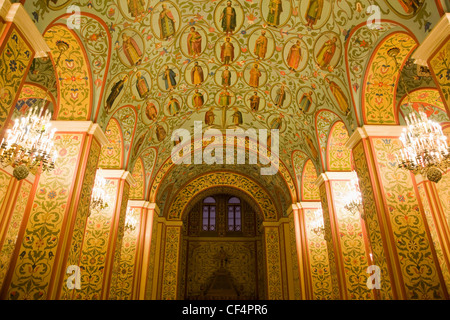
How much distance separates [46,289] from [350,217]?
7.32 m

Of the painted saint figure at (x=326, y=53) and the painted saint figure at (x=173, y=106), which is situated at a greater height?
the painted saint figure at (x=173, y=106)

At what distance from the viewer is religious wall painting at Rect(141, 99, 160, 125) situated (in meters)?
9.42

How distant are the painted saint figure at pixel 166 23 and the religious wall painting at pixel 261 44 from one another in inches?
Result: 81.4

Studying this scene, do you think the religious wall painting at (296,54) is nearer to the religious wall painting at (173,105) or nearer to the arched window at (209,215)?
the religious wall painting at (173,105)

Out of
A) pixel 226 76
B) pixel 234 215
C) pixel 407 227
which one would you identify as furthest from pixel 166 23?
pixel 234 215

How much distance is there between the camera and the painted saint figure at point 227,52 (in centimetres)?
839

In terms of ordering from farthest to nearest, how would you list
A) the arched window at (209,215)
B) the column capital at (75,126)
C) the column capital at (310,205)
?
the arched window at (209,215), the column capital at (310,205), the column capital at (75,126)

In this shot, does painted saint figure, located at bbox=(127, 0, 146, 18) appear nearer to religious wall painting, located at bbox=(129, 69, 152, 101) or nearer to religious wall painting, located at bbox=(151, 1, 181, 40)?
religious wall painting, located at bbox=(151, 1, 181, 40)

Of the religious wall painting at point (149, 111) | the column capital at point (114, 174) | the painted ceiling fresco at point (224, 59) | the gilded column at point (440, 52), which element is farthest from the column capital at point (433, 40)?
the column capital at point (114, 174)

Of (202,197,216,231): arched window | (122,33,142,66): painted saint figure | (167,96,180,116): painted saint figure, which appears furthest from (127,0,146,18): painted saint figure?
(202,197,216,231): arched window

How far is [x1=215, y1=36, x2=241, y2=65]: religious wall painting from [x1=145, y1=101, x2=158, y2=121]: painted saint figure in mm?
2557

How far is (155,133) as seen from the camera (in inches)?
434

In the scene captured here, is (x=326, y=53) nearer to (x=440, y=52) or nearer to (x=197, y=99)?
(x=440, y=52)

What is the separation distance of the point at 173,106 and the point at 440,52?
25.7ft
